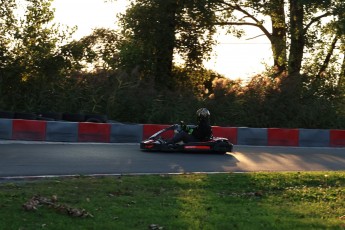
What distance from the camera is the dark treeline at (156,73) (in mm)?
21891

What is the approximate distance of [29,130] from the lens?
16.4 meters

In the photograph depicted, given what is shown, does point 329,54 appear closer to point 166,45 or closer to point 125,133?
point 166,45

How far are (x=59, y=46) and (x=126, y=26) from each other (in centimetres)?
380

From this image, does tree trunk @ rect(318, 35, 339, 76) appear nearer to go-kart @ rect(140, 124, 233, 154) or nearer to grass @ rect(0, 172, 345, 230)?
go-kart @ rect(140, 124, 233, 154)

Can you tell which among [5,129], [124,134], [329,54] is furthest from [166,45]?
[5,129]

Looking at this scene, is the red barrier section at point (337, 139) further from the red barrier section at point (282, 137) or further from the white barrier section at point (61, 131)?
the white barrier section at point (61, 131)

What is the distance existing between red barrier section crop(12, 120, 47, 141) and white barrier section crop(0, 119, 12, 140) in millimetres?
93

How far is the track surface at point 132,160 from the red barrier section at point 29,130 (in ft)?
2.31

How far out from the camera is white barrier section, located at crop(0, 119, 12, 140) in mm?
16250

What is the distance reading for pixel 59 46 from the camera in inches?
907

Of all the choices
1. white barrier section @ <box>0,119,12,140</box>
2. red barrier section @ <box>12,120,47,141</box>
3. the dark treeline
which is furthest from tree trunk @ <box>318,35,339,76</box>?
white barrier section @ <box>0,119,12,140</box>

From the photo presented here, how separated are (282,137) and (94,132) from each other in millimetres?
5096

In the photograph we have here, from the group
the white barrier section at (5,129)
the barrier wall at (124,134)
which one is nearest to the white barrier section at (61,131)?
the barrier wall at (124,134)

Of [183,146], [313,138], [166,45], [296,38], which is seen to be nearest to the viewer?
[183,146]
